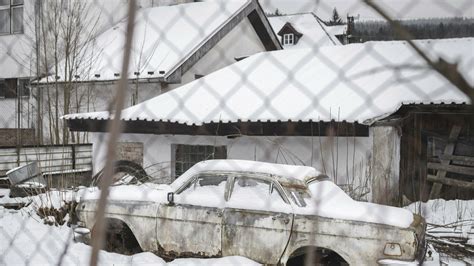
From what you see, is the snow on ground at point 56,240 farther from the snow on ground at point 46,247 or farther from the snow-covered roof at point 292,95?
the snow-covered roof at point 292,95

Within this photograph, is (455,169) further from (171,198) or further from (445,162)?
(171,198)

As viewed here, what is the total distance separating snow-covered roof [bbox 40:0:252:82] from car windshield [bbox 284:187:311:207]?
5.07 meters

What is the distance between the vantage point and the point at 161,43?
9828 millimetres

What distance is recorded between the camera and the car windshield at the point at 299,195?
12.7ft

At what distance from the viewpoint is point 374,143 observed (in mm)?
6000

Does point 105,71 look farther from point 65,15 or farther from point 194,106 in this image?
point 194,106

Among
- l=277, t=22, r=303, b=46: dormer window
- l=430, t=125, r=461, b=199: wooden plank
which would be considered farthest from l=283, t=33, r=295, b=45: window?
l=430, t=125, r=461, b=199: wooden plank

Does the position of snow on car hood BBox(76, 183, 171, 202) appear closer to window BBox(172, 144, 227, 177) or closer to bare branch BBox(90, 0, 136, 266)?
window BBox(172, 144, 227, 177)

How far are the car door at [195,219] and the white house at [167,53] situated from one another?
14.3ft

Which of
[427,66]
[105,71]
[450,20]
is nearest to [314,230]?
[427,66]

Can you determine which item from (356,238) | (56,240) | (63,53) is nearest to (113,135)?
(356,238)

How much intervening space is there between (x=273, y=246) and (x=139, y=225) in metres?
1.26

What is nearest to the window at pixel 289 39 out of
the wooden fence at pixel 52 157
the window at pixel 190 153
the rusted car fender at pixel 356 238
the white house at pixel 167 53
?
the white house at pixel 167 53

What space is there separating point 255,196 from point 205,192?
0.47 metres
